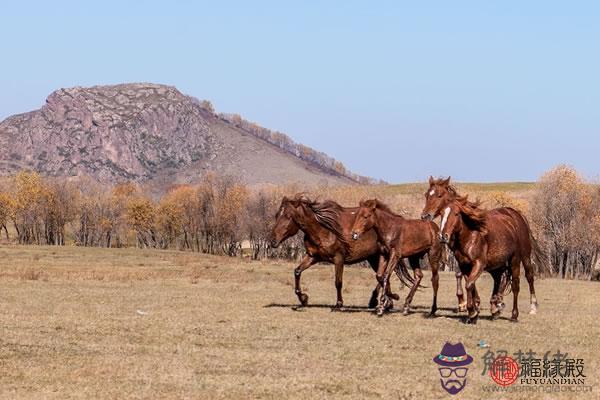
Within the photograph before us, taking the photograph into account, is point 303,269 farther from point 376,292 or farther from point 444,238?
point 444,238

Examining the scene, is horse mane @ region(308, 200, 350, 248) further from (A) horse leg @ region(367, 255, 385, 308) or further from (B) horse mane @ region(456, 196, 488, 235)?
(B) horse mane @ region(456, 196, 488, 235)

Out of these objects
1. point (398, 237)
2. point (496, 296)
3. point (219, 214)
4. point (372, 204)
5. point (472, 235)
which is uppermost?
point (372, 204)

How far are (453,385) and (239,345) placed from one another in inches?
202

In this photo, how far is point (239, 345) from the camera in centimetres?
1538

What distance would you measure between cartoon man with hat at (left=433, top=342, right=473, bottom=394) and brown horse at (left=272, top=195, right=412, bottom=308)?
6.31 metres

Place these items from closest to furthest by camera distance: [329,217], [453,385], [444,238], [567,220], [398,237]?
[453,385] < [444,238] < [398,237] < [329,217] < [567,220]

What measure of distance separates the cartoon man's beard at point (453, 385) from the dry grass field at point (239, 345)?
4.5 inches

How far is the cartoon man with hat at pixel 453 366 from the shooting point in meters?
11.8

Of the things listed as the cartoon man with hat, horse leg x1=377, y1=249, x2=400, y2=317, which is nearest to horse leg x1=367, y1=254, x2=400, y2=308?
horse leg x1=377, y1=249, x2=400, y2=317

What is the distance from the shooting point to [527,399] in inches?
432

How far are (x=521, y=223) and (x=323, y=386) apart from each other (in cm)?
1084

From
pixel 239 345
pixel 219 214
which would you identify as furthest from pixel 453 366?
pixel 219 214

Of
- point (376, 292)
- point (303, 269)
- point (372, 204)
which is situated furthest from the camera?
point (376, 292)

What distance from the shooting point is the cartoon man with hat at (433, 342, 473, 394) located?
38.6 ft
